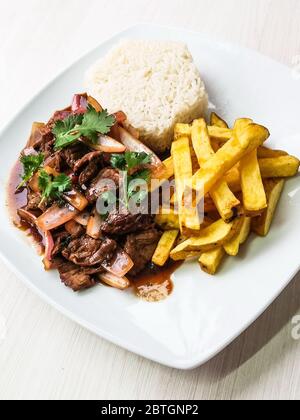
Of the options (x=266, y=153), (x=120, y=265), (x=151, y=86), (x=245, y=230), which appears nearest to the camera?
(x=245, y=230)

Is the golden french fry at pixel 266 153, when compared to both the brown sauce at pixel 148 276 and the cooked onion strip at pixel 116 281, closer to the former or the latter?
the brown sauce at pixel 148 276

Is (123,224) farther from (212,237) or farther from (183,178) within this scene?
(212,237)

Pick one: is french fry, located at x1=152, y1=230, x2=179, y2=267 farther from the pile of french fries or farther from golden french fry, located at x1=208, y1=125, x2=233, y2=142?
golden french fry, located at x1=208, y1=125, x2=233, y2=142

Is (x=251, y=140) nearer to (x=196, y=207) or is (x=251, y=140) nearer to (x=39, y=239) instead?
(x=196, y=207)

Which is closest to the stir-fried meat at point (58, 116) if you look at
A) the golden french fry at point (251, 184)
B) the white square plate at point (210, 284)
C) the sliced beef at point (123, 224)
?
the white square plate at point (210, 284)

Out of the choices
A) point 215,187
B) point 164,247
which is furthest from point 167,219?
point 215,187

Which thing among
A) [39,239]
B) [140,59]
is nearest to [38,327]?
[39,239]
